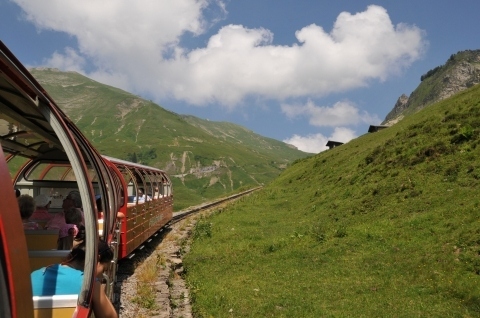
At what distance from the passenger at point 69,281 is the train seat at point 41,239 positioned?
166 cm

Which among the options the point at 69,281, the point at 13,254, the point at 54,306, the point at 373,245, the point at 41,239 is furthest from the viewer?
the point at 373,245

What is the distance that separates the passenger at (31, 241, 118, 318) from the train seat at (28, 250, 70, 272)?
692mm

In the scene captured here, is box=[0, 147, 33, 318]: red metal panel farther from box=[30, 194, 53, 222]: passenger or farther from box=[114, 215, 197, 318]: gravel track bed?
box=[114, 215, 197, 318]: gravel track bed

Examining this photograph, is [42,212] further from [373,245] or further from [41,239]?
[373,245]

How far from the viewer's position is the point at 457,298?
8.41 meters

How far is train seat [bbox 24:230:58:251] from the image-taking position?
616cm

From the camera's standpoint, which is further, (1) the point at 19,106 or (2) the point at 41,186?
(2) the point at 41,186

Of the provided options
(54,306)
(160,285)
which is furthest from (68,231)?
(160,285)

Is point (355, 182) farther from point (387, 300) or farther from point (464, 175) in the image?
point (387, 300)

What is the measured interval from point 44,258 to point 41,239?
93 cm

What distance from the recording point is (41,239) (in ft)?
20.5

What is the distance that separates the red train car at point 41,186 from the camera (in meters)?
2.57

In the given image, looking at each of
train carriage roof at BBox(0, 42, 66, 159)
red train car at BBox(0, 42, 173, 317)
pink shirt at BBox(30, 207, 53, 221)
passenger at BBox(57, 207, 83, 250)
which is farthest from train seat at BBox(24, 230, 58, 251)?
pink shirt at BBox(30, 207, 53, 221)

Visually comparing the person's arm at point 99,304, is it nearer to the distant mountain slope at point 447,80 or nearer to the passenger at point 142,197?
the passenger at point 142,197
